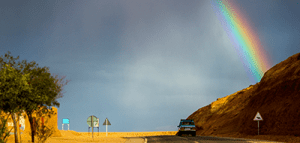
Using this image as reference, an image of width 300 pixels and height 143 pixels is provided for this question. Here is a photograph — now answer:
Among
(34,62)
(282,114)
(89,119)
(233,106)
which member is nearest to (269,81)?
(282,114)

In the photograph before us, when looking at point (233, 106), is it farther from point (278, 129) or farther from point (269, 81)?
point (278, 129)

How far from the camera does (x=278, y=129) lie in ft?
101

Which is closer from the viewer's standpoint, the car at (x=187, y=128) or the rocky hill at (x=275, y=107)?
the rocky hill at (x=275, y=107)

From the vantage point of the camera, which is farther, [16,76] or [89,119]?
[89,119]

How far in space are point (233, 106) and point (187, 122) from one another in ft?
79.3

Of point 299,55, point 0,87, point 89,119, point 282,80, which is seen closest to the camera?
point 0,87

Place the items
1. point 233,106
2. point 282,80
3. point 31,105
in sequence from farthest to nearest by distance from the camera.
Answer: point 233,106 → point 282,80 → point 31,105

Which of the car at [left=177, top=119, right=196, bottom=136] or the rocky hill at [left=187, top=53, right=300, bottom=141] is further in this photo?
the car at [left=177, top=119, right=196, bottom=136]

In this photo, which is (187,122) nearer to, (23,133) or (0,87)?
(23,133)

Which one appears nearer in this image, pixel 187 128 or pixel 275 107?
pixel 275 107

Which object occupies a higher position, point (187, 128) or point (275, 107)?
point (275, 107)

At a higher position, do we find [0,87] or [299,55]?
[299,55]


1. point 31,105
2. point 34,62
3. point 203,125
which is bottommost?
point 203,125

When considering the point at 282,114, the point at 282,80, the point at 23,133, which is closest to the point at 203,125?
the point at 282,80
